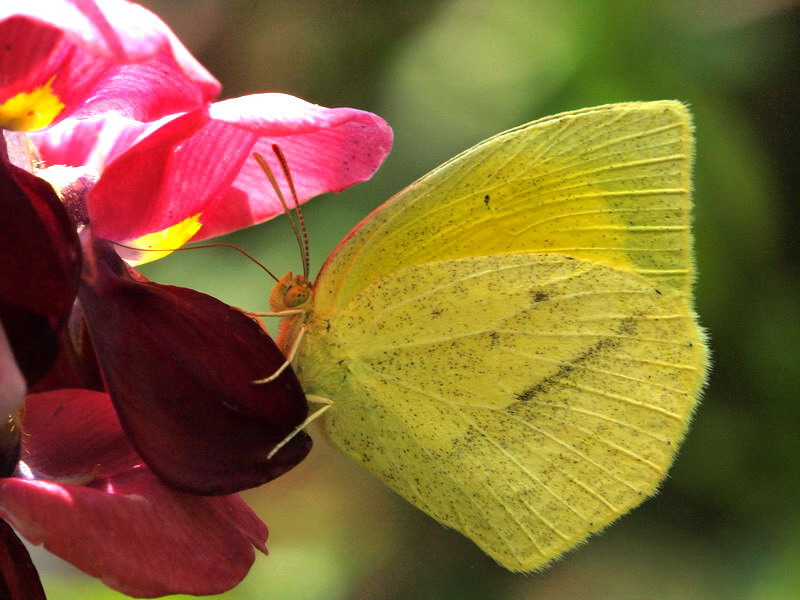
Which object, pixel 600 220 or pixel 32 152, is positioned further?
pixel 600 220

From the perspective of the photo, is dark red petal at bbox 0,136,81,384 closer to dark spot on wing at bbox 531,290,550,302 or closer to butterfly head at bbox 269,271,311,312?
butterfly head at bbox 269,271,311,312

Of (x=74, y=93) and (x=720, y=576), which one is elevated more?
(x=74, y=93)

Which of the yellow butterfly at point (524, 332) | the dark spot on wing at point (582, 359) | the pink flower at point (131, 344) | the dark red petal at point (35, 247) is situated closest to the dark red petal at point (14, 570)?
the pink flower at point (131, 344)

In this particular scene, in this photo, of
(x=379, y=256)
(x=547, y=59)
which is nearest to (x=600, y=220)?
(x=379, y=256)

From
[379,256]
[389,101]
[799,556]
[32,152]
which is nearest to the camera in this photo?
[32,152]

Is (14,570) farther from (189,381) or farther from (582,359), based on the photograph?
(582,359)

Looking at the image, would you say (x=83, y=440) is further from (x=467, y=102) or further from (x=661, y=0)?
(x=661, y=0)

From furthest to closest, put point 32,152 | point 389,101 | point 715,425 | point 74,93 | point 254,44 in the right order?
point 254,44
point 389,101
point 715,425
point 32,152
point 74,93
